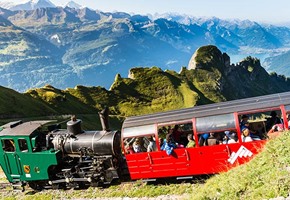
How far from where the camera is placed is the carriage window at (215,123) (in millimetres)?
16778

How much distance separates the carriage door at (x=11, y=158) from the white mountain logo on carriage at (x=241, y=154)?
1365 cm

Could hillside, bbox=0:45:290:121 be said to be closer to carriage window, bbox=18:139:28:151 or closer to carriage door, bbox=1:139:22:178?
carriage door, bbox=1:139:22:178

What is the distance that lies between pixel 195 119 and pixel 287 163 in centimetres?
663

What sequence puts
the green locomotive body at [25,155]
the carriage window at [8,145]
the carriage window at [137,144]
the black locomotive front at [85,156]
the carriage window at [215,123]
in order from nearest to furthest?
1. the carriage window at [215,123]
2. the carriage window at [137,144]
3. the black locomotive front at [85,156]
4. the green locomotive body at [25,155]
5. the carriage window at [8,145]

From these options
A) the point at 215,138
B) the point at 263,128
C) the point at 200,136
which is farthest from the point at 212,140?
the point at 263,128

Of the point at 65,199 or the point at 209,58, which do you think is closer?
the point at 65,199

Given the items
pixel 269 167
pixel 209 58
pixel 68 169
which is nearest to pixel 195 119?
pixel 269 167

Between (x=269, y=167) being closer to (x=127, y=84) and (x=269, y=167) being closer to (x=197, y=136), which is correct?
(x=197, y=136)

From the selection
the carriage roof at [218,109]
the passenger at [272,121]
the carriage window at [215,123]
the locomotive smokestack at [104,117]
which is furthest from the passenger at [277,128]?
the locomotive smokestack at [104,117]

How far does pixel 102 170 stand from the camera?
791 inches

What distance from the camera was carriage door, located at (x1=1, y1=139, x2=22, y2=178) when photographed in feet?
72.0

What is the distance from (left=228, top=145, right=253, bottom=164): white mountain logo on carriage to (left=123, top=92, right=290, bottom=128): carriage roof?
1946 mm

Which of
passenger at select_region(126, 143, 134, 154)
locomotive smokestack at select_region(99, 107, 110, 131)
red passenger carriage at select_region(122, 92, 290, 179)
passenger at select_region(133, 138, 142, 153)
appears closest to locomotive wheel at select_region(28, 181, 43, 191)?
locomotive smokestack at select_region(99, 107, 110, 131)

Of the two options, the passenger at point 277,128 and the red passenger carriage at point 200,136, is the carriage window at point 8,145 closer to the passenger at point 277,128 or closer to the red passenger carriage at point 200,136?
the red passenger carriage at point 200,136
